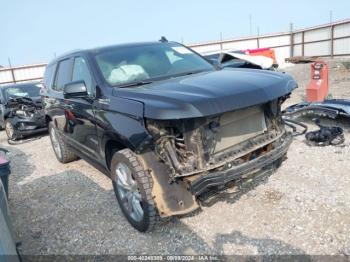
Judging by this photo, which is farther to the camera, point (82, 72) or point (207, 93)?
point (82, 72)

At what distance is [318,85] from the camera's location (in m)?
8.34

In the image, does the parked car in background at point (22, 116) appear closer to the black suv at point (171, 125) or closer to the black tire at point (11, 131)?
the black tire at point (11, 131)

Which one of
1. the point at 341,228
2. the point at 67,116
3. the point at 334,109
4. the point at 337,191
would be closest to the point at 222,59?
the point at 334,109

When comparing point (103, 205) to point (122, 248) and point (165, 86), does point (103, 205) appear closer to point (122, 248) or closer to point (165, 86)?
point (122, 248)

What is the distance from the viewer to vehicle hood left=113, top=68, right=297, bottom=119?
2.93 metres

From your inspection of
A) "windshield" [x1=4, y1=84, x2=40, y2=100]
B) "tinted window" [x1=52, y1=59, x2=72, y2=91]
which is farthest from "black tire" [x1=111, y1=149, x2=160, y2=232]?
"windshield" [x1=4, y1=84, x2=40, y2=100]

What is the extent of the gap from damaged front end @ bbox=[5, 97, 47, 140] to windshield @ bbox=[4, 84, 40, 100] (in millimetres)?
781

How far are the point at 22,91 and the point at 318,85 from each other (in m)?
8.17

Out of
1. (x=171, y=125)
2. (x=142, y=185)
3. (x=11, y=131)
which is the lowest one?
(x=11, y=131)

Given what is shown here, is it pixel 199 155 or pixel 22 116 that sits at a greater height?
pixel 199 155

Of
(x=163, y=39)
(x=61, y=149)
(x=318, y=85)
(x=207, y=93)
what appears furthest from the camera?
(x=318, y=85)

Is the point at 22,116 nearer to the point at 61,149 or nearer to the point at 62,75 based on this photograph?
the point at 61,149

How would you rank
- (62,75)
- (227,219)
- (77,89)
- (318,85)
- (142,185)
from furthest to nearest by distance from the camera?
(318,85) < (62,75) < (77,89) < (227,219) < (142,185)

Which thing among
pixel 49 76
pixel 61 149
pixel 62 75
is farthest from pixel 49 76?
pixel 61 149
